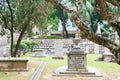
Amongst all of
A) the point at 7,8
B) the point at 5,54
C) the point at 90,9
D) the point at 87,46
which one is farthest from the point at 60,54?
the point at 90,9

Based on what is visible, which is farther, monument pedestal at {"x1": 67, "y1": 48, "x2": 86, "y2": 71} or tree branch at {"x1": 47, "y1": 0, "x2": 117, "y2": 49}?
monument pedestal at {"x1": 67, "y1": 48, "x2": 86, "y2": 71}

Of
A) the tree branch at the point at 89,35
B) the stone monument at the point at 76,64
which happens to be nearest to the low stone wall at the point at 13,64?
the stone monument at the point at 76,64

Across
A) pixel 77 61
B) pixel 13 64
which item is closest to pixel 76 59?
pixel 77 61

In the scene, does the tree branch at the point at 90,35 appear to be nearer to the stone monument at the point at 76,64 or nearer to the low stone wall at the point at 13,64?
the stone monument at the point at 76,64

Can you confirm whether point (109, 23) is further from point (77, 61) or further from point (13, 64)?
point (13, 64)

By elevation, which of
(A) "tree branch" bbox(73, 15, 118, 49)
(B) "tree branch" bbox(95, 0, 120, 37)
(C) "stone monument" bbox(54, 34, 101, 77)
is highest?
(B) "tree branch" bbox(95, 0, 120, 37)

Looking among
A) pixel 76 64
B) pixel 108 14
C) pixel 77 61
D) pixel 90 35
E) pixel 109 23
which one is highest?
pixel 108 14

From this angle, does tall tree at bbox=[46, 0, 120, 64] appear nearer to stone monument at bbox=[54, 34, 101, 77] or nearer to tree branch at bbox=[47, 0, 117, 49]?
tree branch at bbox=[47, 0, 117, 49]

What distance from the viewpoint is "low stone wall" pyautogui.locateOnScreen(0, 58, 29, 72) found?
15.2 metres

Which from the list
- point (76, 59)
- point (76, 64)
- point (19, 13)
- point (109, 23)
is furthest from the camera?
point (19, 13)

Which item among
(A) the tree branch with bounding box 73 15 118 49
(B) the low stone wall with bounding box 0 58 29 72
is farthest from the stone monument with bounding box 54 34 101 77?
(A) the tree branch with bounding box 73 15 118 49

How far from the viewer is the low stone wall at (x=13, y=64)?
15.2m

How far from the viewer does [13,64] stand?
50.2 ft

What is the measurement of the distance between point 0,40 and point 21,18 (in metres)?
11.3
